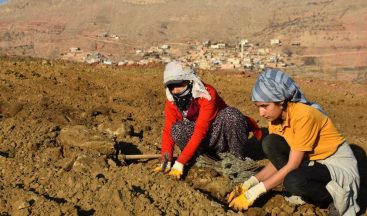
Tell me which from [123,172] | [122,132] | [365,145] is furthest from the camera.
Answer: [365,145]

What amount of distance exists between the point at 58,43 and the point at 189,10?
89.1 feet

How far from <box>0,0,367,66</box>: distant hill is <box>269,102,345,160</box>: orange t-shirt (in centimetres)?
3626

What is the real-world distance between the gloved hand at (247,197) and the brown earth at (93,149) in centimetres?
10

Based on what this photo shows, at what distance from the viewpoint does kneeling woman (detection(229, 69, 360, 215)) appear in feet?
9.69

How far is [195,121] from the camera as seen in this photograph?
3.98 meters

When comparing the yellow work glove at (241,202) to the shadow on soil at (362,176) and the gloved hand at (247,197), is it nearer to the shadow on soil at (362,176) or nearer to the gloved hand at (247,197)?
the gloved hand at (247,197)

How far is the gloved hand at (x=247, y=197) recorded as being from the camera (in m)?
3.03

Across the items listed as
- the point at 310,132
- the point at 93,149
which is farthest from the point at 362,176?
the point at 93,149

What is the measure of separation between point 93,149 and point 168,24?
60.5m

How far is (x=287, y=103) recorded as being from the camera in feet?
9.87

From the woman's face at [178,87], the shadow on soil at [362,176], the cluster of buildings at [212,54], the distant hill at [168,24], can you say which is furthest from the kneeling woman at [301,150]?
the distant hill at [168,24]

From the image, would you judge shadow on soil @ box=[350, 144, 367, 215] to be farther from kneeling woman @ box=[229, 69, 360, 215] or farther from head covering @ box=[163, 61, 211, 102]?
head covering @ box=[163, 61, 211, 102]

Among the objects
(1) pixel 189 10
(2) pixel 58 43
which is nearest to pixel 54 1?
(1) pixel 189 10

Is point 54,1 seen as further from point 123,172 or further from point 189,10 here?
point 123,172
